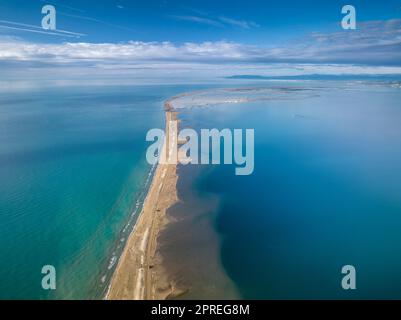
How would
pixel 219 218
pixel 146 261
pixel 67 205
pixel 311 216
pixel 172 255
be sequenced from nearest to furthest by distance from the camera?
pixel 146 261
pixel 172 255
pixel 219 218
pixel 311 216
pixel 67 205

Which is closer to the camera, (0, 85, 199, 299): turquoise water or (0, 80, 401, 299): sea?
(0, 80, 401, 299): sea

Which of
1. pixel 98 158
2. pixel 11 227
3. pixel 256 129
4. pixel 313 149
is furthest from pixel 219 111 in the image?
pixel 11 227

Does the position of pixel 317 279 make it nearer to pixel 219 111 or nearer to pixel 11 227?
pixel 11 227

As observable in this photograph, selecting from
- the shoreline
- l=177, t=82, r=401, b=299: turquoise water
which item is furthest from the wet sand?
l=177, t=82, r=401, b=299: turquoise water

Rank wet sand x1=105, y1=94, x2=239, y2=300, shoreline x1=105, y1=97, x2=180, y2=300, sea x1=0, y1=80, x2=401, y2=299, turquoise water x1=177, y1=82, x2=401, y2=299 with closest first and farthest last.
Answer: shoreline x1=105, y1=97, x2=180, y2=300 < wet sand x1=105, y1=94, x2=239, y2=300 < sea x1=0, y1=80, x2=401, y2=299 < turquoise water x1=177, y1=82, x2=401, y2=299

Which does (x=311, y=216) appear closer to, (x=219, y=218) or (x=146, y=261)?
(x=219, y=218)

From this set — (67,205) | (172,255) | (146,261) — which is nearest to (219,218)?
(172,255)

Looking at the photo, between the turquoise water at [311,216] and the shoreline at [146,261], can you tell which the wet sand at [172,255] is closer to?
the shoreline at [146,261]

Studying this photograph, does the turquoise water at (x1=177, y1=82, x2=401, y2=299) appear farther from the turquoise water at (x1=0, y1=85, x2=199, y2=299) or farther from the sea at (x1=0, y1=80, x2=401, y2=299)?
the turquoise water at (x1=0, y1=85, x2=199, y2=299)
